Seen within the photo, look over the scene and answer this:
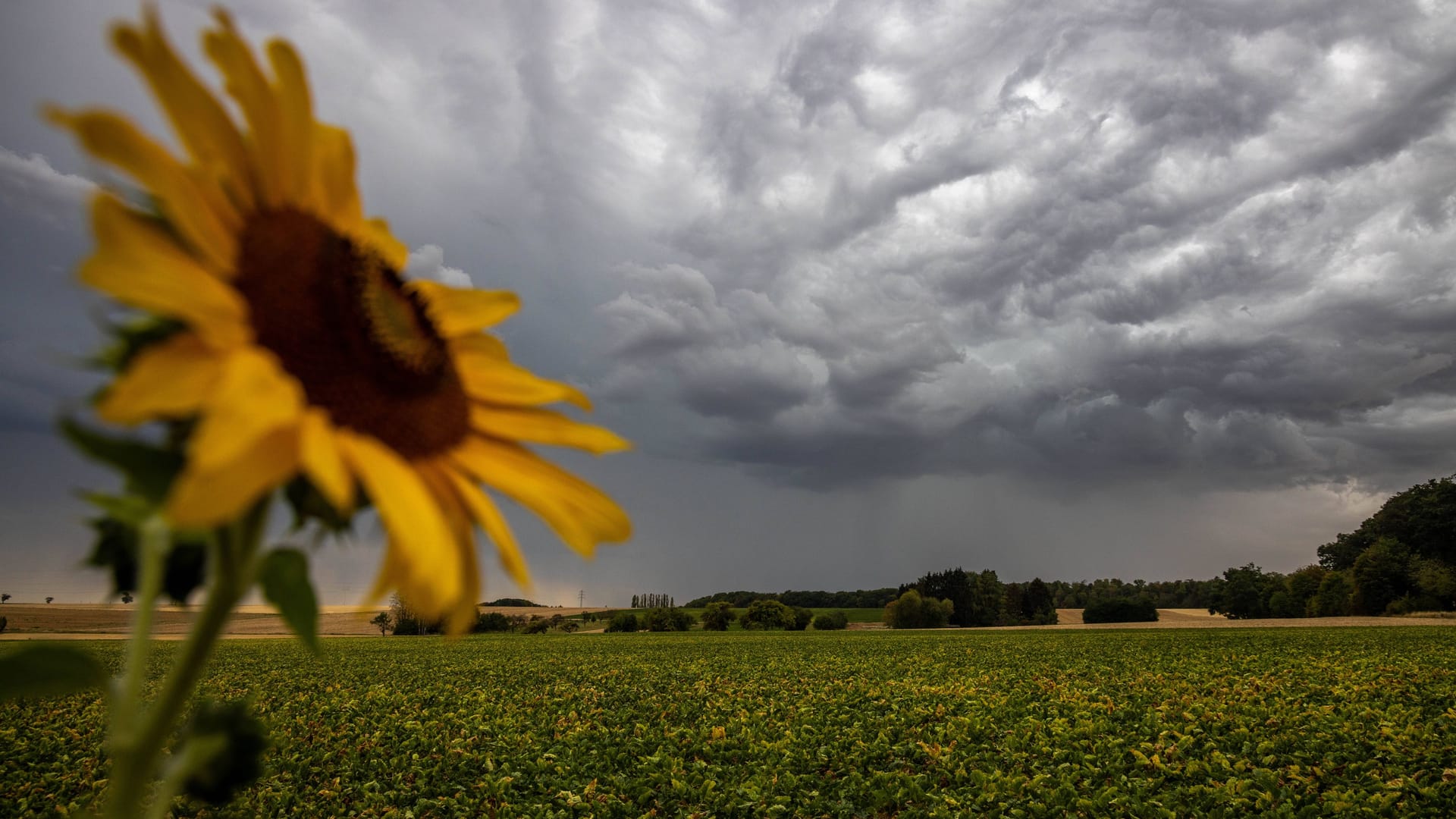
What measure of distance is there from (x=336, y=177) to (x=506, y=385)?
26 centimetres

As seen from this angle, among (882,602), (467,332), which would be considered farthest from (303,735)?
(882,602)

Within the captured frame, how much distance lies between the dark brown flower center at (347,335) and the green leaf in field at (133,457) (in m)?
0.11

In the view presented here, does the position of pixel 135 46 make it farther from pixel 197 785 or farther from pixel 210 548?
pixel 197 785

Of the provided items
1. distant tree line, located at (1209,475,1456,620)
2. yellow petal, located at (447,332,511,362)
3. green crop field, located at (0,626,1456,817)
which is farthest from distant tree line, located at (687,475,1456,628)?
yellow petal, located at (447,332,511,362)

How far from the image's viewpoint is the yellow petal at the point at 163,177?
48cm

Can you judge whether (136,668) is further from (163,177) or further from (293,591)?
(163,177)

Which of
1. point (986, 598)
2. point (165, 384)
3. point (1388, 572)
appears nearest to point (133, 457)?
point (165, 384)

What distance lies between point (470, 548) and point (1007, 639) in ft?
173

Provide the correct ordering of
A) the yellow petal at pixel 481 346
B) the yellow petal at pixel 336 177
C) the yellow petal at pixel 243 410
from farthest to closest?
1. the yellow petal at pixel 481 346
2. the yellow petal at pixel 336 177
3. the yellow petal at pixel 243 410

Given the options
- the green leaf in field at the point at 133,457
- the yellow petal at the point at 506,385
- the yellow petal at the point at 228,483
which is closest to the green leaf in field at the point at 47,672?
the green leaf in field at the point at 133,457

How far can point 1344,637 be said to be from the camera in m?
37.9

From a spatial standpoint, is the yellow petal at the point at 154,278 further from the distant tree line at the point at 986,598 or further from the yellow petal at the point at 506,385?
the distant tree line at the point at 986,598

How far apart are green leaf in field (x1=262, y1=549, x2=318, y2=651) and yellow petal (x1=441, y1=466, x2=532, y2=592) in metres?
0.13

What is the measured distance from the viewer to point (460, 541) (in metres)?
0.63
